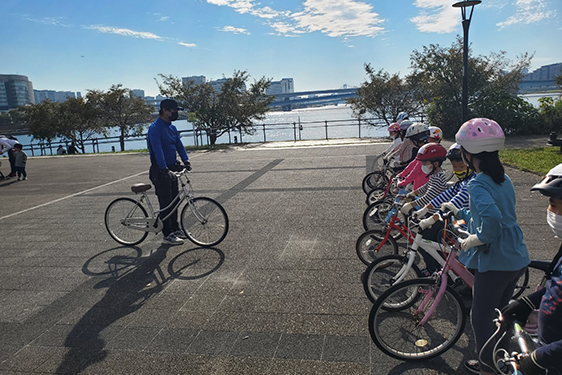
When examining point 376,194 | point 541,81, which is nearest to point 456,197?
point 376,194

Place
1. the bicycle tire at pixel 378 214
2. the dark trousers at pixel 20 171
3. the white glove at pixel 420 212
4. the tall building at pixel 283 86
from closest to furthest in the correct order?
the white glove at pixel 420 212
the bicycle tire at pixel 378 214
the dark trousers at pixel 20 171
the tall building at pixel 283 86

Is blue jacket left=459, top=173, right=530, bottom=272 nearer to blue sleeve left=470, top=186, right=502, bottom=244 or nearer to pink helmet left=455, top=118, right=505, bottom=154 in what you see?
blue sleeve left=470, top=186, right=502, bottom=244

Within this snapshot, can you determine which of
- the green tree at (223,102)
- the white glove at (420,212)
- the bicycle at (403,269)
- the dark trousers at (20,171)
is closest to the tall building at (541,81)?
the green tree at (223,102)

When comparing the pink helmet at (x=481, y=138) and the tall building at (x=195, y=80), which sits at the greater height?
the tall building at (x=195, y=80)

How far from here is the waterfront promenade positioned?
3.30m

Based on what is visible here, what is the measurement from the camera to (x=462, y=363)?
3.05 metres

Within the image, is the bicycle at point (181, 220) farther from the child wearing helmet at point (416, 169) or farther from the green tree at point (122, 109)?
the green tree at point (122, 109)

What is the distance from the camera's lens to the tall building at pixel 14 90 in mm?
80312

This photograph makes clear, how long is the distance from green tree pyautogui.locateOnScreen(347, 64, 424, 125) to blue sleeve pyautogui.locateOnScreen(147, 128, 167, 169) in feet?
63.5


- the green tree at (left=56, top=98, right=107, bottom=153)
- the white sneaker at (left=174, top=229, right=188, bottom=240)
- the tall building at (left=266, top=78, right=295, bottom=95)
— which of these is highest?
the tall building at (left=266, top=78, right=295, bottom=95)

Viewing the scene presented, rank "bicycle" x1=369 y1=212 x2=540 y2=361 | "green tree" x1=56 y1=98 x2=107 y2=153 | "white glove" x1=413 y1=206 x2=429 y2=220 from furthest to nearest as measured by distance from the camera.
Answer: "green tree" x1=56 y1=98 x2=107 y2=153, "white glove" x1=413 y1=206 x2=429 y2=220, "bicycle" x1=369 y1=212 x2=540 y2=361

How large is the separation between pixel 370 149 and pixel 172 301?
42.6 ft

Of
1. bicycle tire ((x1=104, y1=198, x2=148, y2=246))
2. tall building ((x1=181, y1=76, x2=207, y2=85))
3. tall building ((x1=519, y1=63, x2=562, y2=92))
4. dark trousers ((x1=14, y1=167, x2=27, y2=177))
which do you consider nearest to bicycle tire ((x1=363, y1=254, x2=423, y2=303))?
bicycle tire ((x1=104, y1=198, x2=148, y2=246))

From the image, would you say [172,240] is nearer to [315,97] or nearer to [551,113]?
[551,113]
